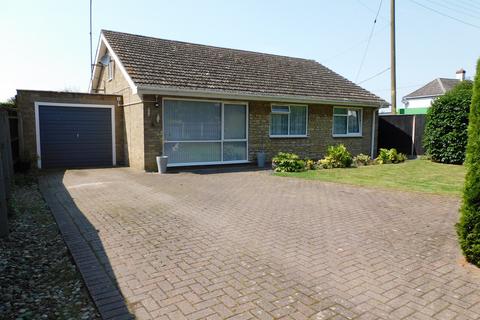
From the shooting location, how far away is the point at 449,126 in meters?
15.7

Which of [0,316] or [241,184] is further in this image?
[241,184]

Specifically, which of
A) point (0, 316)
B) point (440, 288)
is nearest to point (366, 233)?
point (440, 288)

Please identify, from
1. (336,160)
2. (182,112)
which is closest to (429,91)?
(336,160)

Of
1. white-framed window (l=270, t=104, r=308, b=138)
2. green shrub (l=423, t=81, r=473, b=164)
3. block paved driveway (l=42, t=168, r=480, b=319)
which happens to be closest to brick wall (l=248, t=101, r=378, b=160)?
white-framed window (l=270, t=104, r=308, b=138)

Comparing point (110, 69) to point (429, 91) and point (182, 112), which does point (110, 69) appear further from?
point (429, 91)

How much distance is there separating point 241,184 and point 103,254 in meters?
6.10

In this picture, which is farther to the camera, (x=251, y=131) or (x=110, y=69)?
(x=110, y=69)

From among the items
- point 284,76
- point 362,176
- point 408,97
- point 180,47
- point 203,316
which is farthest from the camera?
point 408,97

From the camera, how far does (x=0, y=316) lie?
10.8ft

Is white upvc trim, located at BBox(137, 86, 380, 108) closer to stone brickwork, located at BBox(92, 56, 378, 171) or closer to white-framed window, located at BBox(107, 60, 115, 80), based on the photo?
stone brickwork, located at BBox(92, 56, 378, 171)

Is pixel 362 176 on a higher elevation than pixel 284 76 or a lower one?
lower

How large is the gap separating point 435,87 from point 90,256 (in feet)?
150

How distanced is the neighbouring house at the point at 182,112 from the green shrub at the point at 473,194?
32.3 ft

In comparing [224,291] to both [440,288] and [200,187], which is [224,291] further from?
[200,187]
